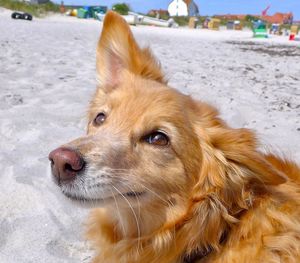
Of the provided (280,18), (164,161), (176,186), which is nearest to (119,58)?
(164,161)

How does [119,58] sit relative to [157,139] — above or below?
above

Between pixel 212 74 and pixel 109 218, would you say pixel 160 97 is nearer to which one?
pixel 109 218

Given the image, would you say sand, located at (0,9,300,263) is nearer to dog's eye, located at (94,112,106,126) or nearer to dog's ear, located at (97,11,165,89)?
dog's eye, located at (94,112,106,126)

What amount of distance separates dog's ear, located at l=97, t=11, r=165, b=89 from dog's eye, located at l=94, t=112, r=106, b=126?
37 cm

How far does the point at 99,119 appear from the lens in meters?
2.75

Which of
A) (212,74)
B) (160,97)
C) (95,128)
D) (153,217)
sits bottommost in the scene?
(212,74)

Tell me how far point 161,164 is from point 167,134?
0.59 ft

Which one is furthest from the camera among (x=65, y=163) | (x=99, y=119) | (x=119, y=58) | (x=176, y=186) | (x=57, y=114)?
(x=57, y=114)

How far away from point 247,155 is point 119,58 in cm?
126

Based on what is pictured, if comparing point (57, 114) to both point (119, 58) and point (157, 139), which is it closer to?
point (119, 58)

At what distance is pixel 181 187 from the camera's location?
2.40 metres

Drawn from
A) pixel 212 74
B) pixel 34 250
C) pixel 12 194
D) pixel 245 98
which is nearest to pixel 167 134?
pixel 34 250

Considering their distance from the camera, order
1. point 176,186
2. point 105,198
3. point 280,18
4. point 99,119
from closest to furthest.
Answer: point 105,198 < point 176,186 < point 99,119 < point 280,18

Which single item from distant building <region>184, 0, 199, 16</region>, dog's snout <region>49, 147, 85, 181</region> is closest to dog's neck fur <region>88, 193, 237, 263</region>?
dog's snout <region>49, 147, 85, 181</region>
